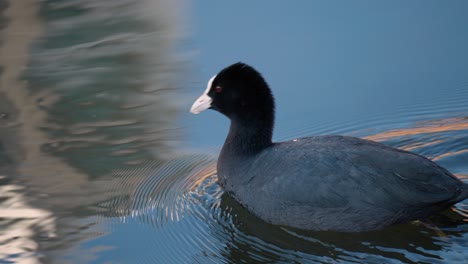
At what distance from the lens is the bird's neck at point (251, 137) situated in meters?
5.60

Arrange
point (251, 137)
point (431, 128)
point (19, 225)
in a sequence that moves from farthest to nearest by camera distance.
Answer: point (431, 128)
point (251, 137)
point (19, 225)

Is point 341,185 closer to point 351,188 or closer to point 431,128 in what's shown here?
point 351,188

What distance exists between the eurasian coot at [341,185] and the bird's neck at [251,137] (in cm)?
16

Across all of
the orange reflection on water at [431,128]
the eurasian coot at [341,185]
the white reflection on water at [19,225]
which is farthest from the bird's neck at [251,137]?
the white reflection on water at [19,225]

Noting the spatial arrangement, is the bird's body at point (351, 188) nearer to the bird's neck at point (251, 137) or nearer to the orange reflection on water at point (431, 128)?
the bird's neck at point (251, 137)

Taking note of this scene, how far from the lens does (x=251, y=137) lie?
562 cm

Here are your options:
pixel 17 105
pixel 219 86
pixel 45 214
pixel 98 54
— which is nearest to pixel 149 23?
pixel 98 54

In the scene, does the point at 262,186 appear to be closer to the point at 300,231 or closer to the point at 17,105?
the point at 300,231

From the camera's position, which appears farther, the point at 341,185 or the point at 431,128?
the point at 431,128

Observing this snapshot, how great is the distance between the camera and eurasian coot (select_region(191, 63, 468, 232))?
190 inches

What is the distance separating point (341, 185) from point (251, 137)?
3.20 feet

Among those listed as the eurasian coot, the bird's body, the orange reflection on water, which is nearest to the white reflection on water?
the eurasian coot

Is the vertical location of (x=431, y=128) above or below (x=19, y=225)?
above

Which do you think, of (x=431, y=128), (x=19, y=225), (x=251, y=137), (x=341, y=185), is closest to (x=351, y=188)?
(x=341, y=185)
